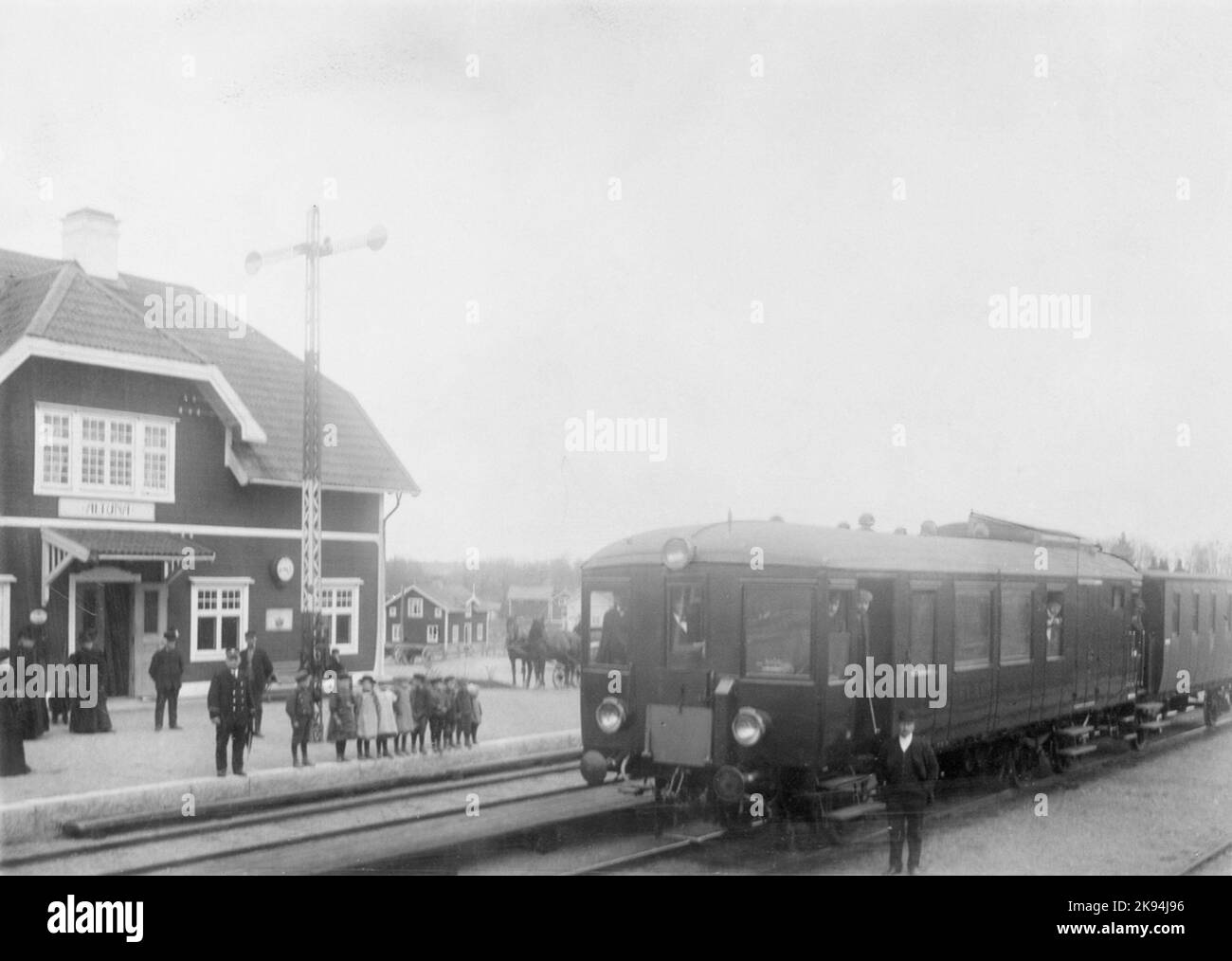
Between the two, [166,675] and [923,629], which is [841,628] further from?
[166,675]

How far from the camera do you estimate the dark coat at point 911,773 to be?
10211 millimetres

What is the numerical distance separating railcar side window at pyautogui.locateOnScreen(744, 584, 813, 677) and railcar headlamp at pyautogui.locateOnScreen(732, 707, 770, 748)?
41 cm

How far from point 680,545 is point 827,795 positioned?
292cm

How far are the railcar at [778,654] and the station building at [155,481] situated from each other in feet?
19.2

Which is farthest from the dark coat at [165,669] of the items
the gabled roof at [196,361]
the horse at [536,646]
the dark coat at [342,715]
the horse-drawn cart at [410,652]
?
the horse at [536,646]

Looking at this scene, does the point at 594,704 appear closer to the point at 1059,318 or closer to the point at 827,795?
the point at 827,795

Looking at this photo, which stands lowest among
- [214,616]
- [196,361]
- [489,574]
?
[214,616]

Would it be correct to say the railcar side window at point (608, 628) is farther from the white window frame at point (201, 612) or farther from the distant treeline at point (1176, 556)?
the distant treeline at point (1176, 556)

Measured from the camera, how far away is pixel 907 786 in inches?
402

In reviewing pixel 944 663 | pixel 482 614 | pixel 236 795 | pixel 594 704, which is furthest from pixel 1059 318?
pixel 236 795

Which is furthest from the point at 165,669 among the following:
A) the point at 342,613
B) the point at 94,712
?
the point at 342,613

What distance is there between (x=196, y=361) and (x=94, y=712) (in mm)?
5691
